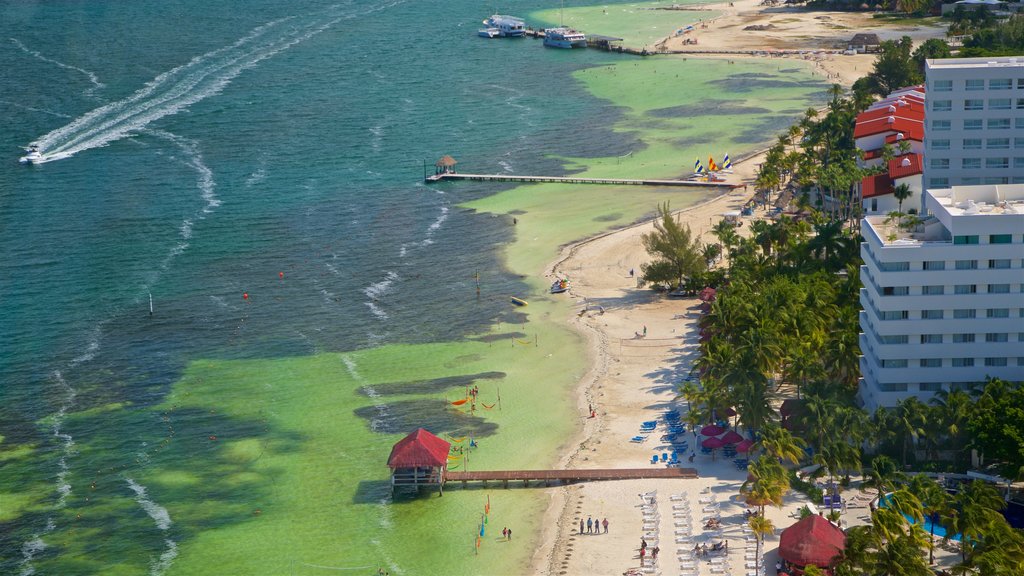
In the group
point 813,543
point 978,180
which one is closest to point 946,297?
point 813,543

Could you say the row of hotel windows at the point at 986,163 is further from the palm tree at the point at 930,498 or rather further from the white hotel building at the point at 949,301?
the palm tree at the point at 930,498

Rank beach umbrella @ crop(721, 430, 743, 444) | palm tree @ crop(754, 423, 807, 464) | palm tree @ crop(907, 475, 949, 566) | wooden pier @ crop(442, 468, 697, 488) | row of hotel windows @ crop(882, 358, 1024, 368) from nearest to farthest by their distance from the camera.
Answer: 1. palm tree @ crop(907, 475, 949, 566)
2. palm tree @ crop(754, 423, 807, 464)
3. row of hotel windows @ crop(882, 358, 1024, 368)
4. wooden pier @ crop(442, 468, 697, 488)
5. beach umbrella @ crop(721, 430, 743, 444)

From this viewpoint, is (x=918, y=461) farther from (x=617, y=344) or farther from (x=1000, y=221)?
→ (x=617, y=344)

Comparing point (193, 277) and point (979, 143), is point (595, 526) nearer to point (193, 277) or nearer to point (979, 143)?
point (979, 143)

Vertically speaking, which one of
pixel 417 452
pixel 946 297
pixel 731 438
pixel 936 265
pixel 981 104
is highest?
pixel 981 104

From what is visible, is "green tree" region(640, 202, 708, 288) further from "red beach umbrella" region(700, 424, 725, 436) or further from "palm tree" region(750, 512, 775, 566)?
"palm tree" region(750, 512, 775, 566)

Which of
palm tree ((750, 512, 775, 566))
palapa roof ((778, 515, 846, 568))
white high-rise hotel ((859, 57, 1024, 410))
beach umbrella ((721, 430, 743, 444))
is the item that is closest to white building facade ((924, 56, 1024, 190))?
white high-rise hotel ((859, 57, 1024, 410))

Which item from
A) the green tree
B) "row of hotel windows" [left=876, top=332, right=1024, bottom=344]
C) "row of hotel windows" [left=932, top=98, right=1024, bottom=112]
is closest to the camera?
"row of hotel windows" [left=876, top=332, right=1024, bottom=344]
